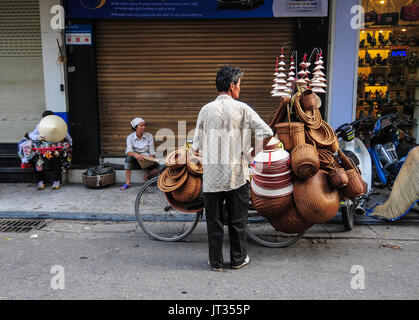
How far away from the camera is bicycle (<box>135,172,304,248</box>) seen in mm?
4809

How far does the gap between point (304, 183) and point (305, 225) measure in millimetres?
494

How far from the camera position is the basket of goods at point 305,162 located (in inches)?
159

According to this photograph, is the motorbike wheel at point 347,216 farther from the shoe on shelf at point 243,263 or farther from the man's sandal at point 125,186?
the man's sandal at point 125,186

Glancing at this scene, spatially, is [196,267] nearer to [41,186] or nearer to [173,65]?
[41,186]

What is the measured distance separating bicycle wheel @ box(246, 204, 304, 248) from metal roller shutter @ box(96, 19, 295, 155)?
10.3 feet

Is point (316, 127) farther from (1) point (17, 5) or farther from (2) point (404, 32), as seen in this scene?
(1) point (17, 5)

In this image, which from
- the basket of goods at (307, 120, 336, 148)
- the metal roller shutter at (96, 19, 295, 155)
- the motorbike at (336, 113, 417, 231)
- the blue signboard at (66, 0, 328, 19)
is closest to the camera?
the basket of goods at (307, 120, 336, 148)

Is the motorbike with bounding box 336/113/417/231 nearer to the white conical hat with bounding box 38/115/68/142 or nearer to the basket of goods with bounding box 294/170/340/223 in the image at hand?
the basket of goods with bounding box 294/170/340/223

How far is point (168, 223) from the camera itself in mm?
5383

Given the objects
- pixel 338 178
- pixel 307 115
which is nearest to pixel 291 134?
pixel 307 115

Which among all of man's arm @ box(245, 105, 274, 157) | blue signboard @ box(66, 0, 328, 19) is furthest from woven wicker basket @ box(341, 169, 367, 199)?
blue signboard @ box(66, 0, 328, 19)

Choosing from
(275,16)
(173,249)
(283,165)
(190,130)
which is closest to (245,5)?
(275,16)

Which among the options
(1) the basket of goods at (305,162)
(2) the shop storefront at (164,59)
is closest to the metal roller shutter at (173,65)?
(2) the shop storefront at (164,59)

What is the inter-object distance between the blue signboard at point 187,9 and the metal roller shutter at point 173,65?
0.27 m
